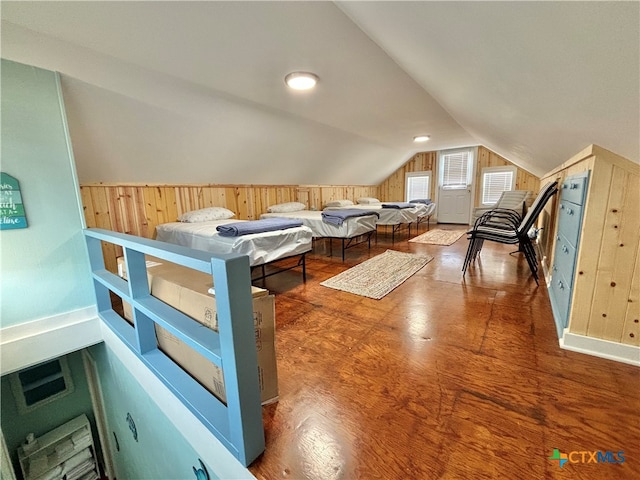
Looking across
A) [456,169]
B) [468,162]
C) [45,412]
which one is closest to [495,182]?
[468,162]

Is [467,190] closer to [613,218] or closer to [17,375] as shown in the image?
A: [613,218]

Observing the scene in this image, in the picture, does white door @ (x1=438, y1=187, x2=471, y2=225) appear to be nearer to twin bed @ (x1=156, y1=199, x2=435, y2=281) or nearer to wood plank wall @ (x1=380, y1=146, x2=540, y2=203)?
wood plank wall @ (x1=380, y1=146, x2=540, y2=203)

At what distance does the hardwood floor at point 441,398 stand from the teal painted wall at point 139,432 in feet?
1.68

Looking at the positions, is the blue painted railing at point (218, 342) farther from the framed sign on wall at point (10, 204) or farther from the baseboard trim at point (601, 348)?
the baseboard trim at point (601, 348)

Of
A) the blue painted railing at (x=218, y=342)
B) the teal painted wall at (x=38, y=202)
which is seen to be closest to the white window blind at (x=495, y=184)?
the blue painted railing at (x=218, y=342)

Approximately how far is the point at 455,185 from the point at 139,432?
24.6ft

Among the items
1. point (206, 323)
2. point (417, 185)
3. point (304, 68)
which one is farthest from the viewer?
point (417, 185)

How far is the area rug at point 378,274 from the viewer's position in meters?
2.60

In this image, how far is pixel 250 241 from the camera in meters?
2.40

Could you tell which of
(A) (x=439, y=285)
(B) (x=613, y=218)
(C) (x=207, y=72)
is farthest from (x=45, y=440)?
(B) (x=613, y=218)

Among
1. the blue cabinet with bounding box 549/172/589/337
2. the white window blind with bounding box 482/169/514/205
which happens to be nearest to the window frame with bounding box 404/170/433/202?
the white window blind with bounding box 482/169/514/205

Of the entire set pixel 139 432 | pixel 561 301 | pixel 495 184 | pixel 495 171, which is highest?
pixel 495 171

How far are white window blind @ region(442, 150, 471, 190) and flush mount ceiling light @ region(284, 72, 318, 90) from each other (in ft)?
18.5

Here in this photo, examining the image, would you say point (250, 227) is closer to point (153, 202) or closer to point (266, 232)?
point (266, 232)
